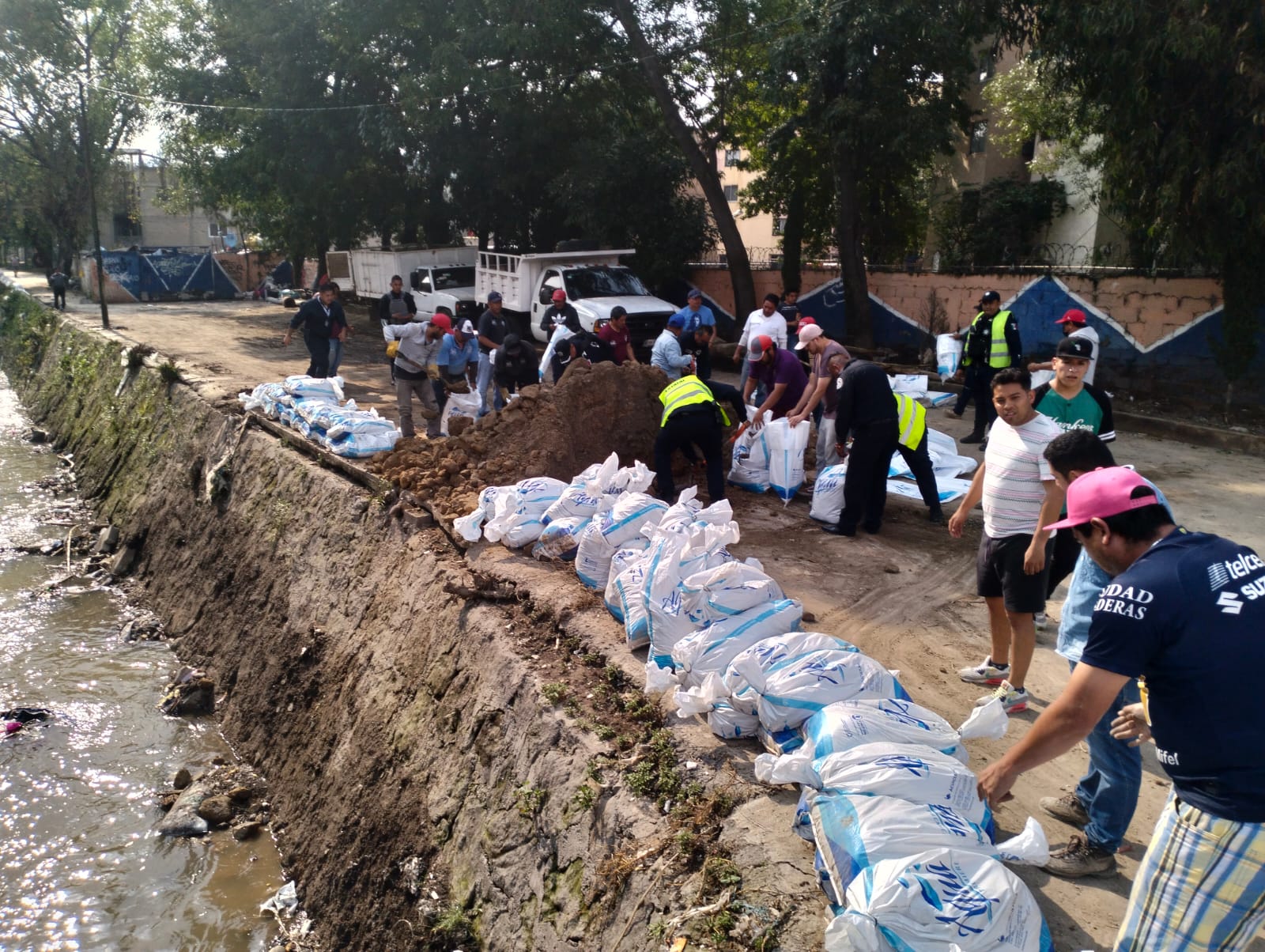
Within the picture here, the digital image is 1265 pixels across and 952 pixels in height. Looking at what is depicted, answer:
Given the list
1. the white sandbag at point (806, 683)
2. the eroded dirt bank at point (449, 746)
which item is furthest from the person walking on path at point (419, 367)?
the white sandbag at point (806, 683)

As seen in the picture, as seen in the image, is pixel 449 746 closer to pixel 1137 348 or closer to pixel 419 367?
pixel 419 367

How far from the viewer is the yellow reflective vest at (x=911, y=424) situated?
7.05 m

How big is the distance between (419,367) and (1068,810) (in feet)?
24.0

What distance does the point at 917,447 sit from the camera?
282 inches

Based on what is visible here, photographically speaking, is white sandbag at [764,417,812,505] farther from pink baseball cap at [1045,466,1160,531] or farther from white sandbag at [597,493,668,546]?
pink baseball cap at [1045,466,1160,531]

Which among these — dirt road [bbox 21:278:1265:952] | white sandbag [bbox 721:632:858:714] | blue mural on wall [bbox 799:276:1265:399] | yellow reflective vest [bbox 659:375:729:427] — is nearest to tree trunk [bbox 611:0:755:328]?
blue mural on wall [bbox 799:276:1265:399]

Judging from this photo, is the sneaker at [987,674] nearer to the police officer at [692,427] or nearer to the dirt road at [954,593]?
the dirt road at [954,593]

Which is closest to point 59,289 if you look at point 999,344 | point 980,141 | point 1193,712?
point 980,141

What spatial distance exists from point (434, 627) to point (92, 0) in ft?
107

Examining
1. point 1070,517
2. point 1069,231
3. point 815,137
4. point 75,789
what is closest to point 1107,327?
point 815,137

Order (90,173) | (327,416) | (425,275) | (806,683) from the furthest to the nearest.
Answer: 1. (90,173)
2. (425,275)
3. (327,416)
4. (806,683)

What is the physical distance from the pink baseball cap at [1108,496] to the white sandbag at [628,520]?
3.25 m

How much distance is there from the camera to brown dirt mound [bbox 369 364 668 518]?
7.49 m

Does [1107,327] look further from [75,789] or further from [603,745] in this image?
[75,789]
